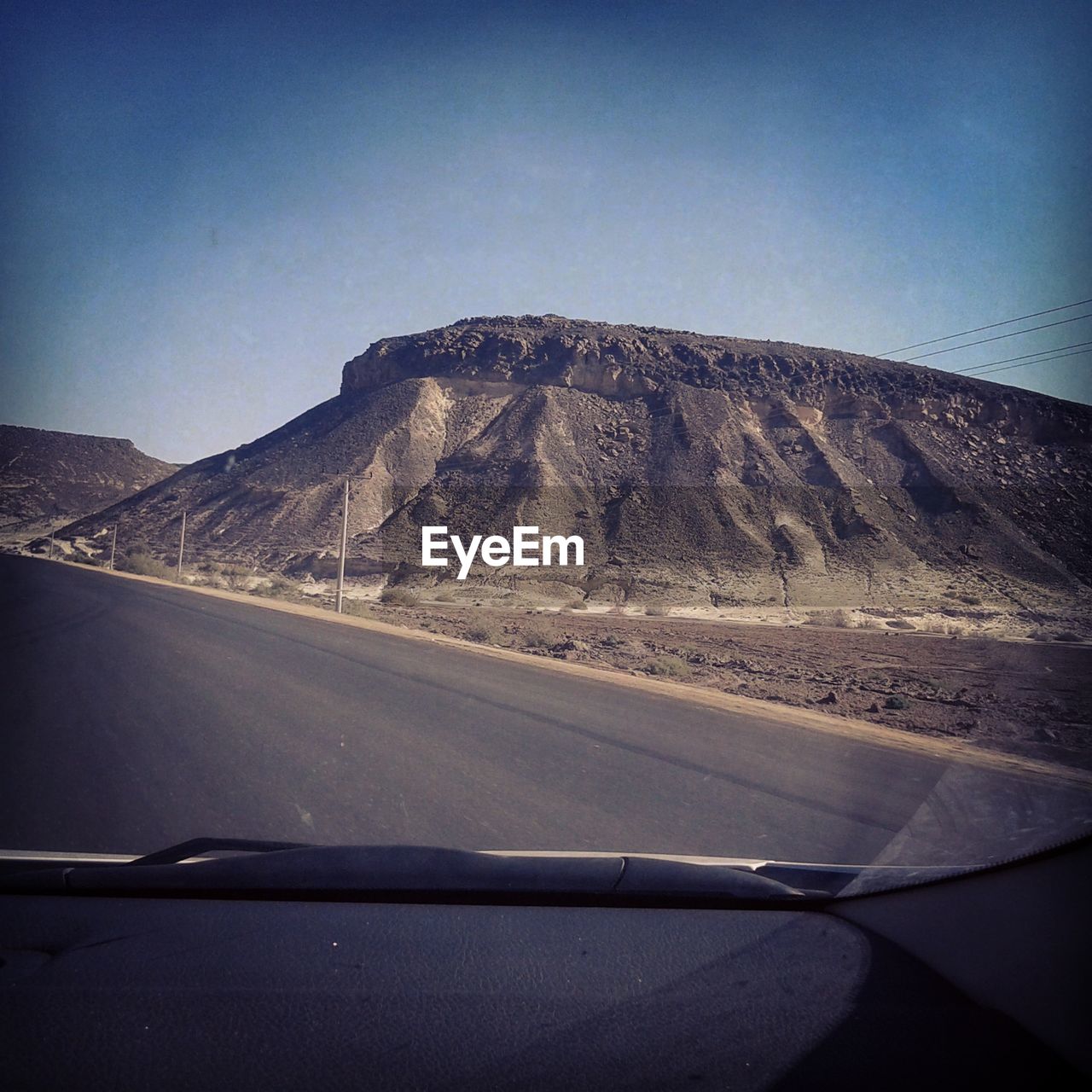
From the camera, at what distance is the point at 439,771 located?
6922mm

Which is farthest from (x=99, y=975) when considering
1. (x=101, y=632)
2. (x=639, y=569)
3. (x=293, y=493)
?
(x=293, y=493)

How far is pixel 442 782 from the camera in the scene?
6.54m

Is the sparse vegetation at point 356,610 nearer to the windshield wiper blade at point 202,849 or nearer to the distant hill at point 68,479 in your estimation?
the windshield wiper blade at point 202,849

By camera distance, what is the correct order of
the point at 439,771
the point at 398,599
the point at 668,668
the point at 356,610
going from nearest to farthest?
the point at 439,771
the point at 668,668
the point at 356,610
the point at 398,599

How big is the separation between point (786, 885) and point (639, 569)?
5473 cm

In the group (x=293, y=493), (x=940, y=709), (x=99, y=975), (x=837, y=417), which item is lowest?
(x=940, y=709)

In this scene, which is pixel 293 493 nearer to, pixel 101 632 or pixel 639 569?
pixel 639 569

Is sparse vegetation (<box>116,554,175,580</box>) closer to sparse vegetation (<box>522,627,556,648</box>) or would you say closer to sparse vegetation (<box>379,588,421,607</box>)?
sparse vegetation (<box>379,588,421,607</box>)

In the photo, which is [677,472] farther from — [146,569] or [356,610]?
[146,569]

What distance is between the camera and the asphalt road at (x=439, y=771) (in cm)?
511

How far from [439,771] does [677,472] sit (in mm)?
65042

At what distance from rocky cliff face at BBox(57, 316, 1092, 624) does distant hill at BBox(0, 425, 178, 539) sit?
4.21 m

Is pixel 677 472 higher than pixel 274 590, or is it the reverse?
pixel 677 472

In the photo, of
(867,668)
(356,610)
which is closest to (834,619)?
(867,668)
